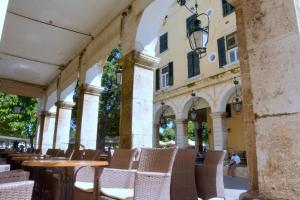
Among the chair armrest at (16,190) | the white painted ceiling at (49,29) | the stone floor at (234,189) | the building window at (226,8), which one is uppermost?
the building window at (226,8)

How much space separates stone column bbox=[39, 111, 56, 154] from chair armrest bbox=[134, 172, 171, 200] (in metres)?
10.1

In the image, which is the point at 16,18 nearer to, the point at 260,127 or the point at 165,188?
the point at 165,188

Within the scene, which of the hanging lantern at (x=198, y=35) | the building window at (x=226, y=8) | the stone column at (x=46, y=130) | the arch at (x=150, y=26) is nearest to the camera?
the hanging lantern at (x=198, y=35)

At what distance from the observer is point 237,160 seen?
426 inches

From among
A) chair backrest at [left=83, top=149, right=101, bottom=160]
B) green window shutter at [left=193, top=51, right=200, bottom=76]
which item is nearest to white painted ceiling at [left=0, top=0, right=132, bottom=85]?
chair backrest at [left=83, top=149, right=101, bottom=160]

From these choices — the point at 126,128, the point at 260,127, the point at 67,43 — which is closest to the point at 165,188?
the point at 260,127

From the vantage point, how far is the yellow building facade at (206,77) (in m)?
12.5

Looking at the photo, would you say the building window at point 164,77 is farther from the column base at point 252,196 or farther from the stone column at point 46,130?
the column base at point 252,196

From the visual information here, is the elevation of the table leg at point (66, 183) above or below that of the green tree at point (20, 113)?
below

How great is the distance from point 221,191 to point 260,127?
2.02 metres

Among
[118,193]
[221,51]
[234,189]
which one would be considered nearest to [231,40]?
[221,51]

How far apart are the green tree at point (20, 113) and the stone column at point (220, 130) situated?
10165mm

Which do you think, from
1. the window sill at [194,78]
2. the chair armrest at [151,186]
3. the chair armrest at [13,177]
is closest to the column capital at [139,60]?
the chair armrest at [151,186]

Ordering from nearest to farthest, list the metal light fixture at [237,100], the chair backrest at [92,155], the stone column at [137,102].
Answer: the chair backrest at [92,155]
the stone column at [137,102]
the metal light fixture at [237,100]
